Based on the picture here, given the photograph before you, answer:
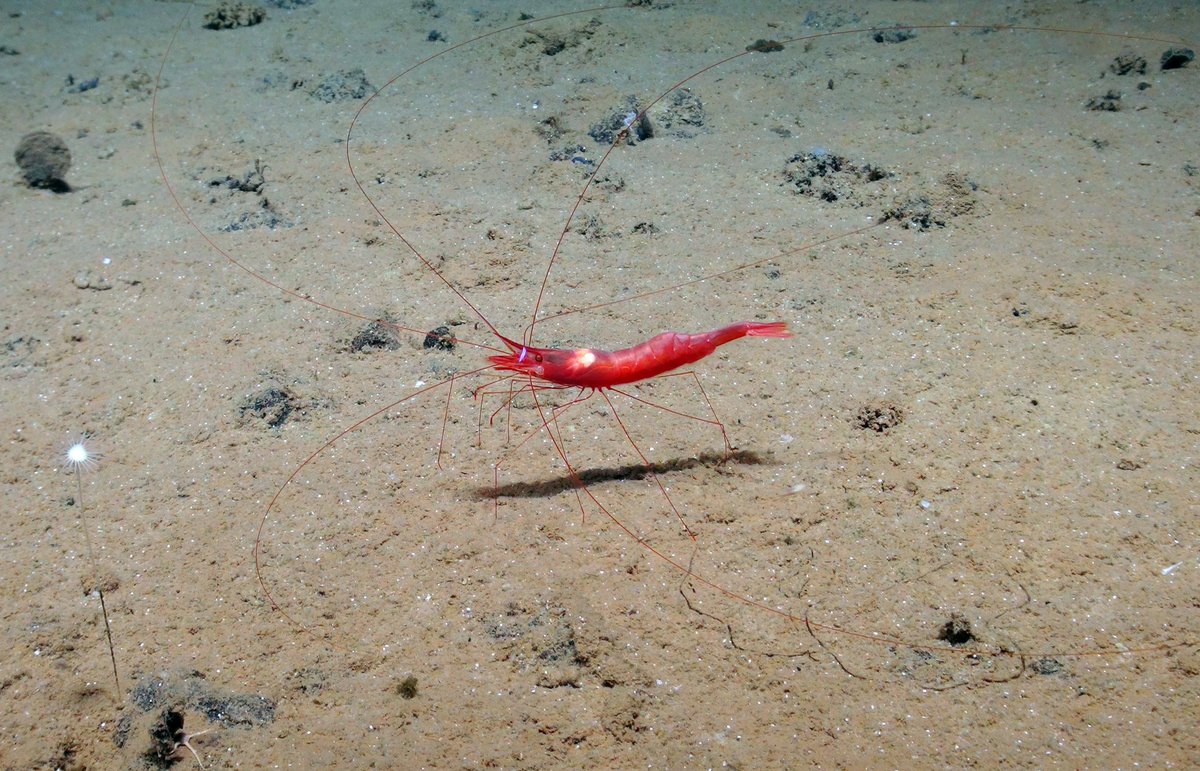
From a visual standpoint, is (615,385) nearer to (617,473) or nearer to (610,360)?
(610,360)

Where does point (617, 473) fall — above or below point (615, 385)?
below

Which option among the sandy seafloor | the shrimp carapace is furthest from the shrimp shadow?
the shrimp carapace

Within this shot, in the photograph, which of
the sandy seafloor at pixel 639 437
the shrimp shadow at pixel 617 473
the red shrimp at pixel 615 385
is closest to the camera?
the sandy seafloor at pixel 639 437

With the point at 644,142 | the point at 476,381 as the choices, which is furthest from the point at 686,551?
the point at 644,142

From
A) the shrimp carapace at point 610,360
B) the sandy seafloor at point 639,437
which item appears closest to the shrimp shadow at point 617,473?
the sandy seafloor at point 639,437

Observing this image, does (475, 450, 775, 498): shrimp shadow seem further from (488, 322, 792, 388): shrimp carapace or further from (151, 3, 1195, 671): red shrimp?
(488, 322, 792, 388): shrimp carapace

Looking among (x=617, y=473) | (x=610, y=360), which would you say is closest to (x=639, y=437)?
(x=617, y=473)

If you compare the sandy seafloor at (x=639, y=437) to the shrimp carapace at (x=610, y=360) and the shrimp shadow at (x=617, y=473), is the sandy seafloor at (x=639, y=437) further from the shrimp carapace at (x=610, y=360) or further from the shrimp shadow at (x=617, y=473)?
the shrimp carapace at (x=610, y=360)
